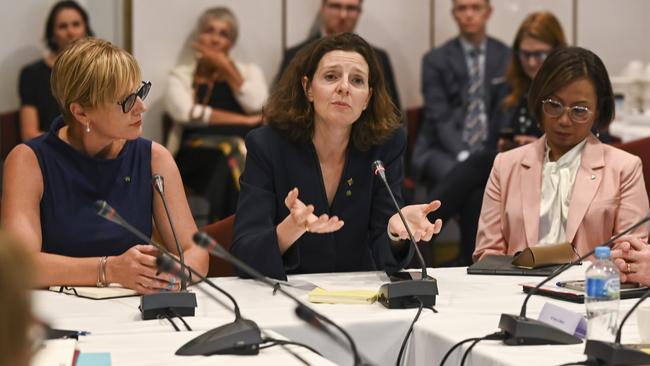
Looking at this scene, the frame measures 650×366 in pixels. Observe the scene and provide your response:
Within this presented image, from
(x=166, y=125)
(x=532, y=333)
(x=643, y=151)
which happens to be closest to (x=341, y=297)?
(x=532, y=333)

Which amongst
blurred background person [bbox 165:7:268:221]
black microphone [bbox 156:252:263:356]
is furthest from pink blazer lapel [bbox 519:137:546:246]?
blurred background person [bbox 165:7:268:221]

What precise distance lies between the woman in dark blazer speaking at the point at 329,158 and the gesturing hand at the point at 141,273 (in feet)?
1.40

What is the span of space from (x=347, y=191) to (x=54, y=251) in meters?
0.90

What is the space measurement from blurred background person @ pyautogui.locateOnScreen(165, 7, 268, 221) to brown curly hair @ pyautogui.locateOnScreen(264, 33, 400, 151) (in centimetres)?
261

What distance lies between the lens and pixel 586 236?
133 inches

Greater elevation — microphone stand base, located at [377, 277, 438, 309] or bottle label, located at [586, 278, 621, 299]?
bottle label, located at [586, 278, 621, 299]

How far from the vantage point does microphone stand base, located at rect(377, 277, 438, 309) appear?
2.54 m

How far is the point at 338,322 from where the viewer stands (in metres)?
2.38

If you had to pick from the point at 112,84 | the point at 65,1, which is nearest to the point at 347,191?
the point at 112,84

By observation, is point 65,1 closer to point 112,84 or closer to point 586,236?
point 112,84

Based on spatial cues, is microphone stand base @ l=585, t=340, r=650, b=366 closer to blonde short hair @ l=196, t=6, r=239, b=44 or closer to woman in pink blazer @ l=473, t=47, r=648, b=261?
woman in pink blazer @ l=473, t=47, r=648, b=261

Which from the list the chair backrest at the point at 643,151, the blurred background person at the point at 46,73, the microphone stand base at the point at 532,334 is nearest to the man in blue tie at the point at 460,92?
the blurred background person at the point at 46,73

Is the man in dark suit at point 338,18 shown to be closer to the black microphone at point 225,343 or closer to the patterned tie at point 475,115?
the patterned tie at point 475,115

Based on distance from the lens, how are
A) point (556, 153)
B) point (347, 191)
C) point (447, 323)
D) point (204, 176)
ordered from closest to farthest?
point (447, 323)
point (347, 191)
point (556, 153)
point (204, 176)
